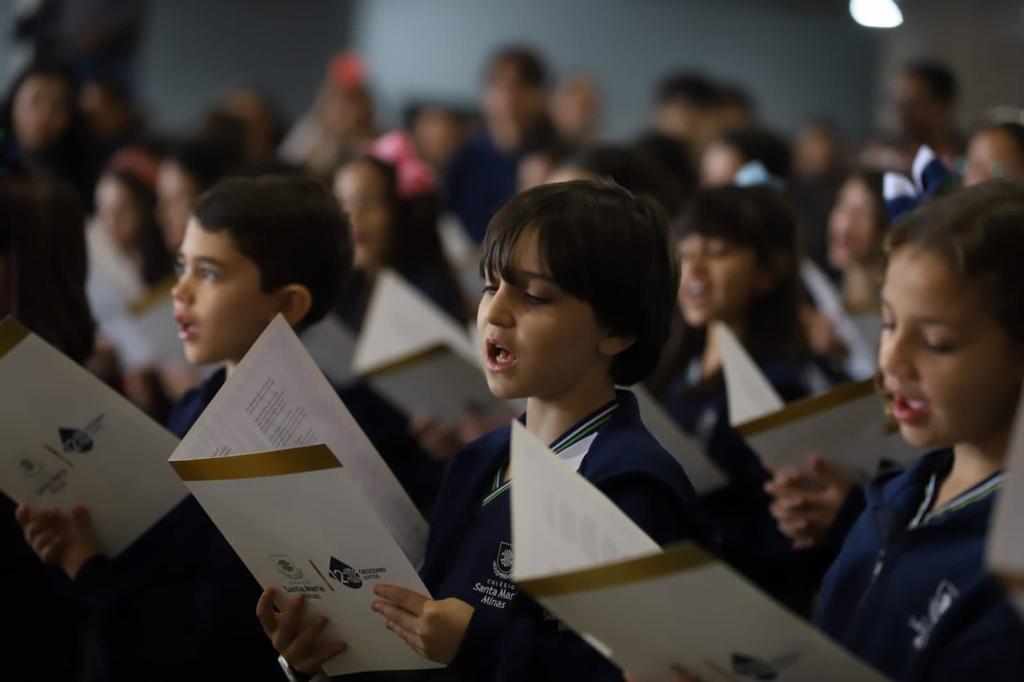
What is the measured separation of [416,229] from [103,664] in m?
2.05

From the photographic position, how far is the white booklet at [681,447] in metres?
1.90

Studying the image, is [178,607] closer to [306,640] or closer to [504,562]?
[306,640]

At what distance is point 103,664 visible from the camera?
199 centimetres

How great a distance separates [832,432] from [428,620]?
0.81 m

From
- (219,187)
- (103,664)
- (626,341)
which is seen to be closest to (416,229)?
(219,187)

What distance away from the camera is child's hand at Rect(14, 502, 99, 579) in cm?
184

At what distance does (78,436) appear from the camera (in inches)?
69.8

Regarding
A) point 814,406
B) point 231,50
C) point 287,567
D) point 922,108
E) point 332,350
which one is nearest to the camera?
point 287,567

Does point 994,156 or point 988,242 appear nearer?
point 988,242

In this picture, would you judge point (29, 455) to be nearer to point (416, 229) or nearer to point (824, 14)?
point (416, 229)

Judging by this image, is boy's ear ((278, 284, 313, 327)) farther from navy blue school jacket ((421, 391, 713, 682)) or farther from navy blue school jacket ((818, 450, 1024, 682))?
navy blue school jacket ((818, 450, 1024, 682))

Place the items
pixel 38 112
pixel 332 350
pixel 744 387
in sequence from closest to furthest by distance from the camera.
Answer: pixel 744 387 < pixel 332 350 < pixel 38 112

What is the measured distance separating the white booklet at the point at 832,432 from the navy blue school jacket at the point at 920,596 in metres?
0.43

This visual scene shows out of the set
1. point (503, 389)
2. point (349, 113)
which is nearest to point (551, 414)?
point (503, 389)
